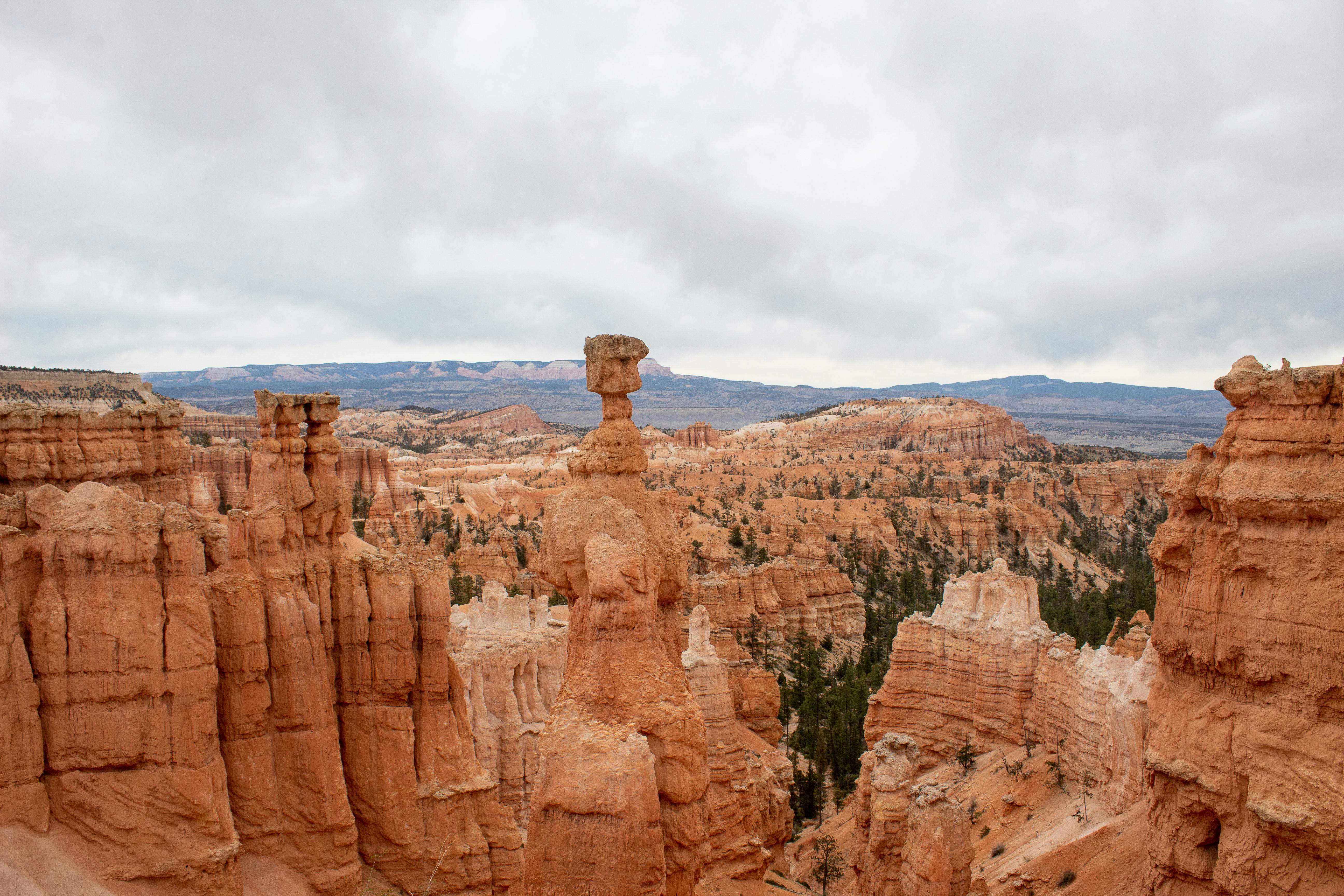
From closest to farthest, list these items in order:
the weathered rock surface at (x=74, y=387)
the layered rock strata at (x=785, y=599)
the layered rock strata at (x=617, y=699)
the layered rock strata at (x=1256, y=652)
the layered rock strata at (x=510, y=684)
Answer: the layered rock strata at (x=617, y=699) → the layered rock strata at (x=1256, y=652) → the layered rock strata at (x=510, y=684) → the layered rock strata at (x=785, y=599) → the weathered rock surface at (x=74, y=387)

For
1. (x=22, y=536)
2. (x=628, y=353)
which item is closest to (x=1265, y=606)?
(x=628, y=353)

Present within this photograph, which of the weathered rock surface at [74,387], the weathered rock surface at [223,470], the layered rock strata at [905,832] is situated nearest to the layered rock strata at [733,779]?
the layered rock strata at [905,832]

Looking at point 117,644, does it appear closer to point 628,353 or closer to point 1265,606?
point 628,353

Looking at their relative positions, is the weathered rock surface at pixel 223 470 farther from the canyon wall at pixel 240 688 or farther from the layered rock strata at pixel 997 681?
the canyon wall at pixel 240 688

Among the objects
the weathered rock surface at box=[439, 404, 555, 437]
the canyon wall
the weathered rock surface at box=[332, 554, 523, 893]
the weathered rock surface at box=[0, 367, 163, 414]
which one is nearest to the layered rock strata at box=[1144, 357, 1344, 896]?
the weathered rock surface at box=[332, 554, 523, 893]

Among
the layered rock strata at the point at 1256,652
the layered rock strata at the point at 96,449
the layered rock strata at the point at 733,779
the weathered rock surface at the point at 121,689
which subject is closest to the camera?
the layered rock strata at the point at 1256,652

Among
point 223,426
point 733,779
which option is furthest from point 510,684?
point 223,426
